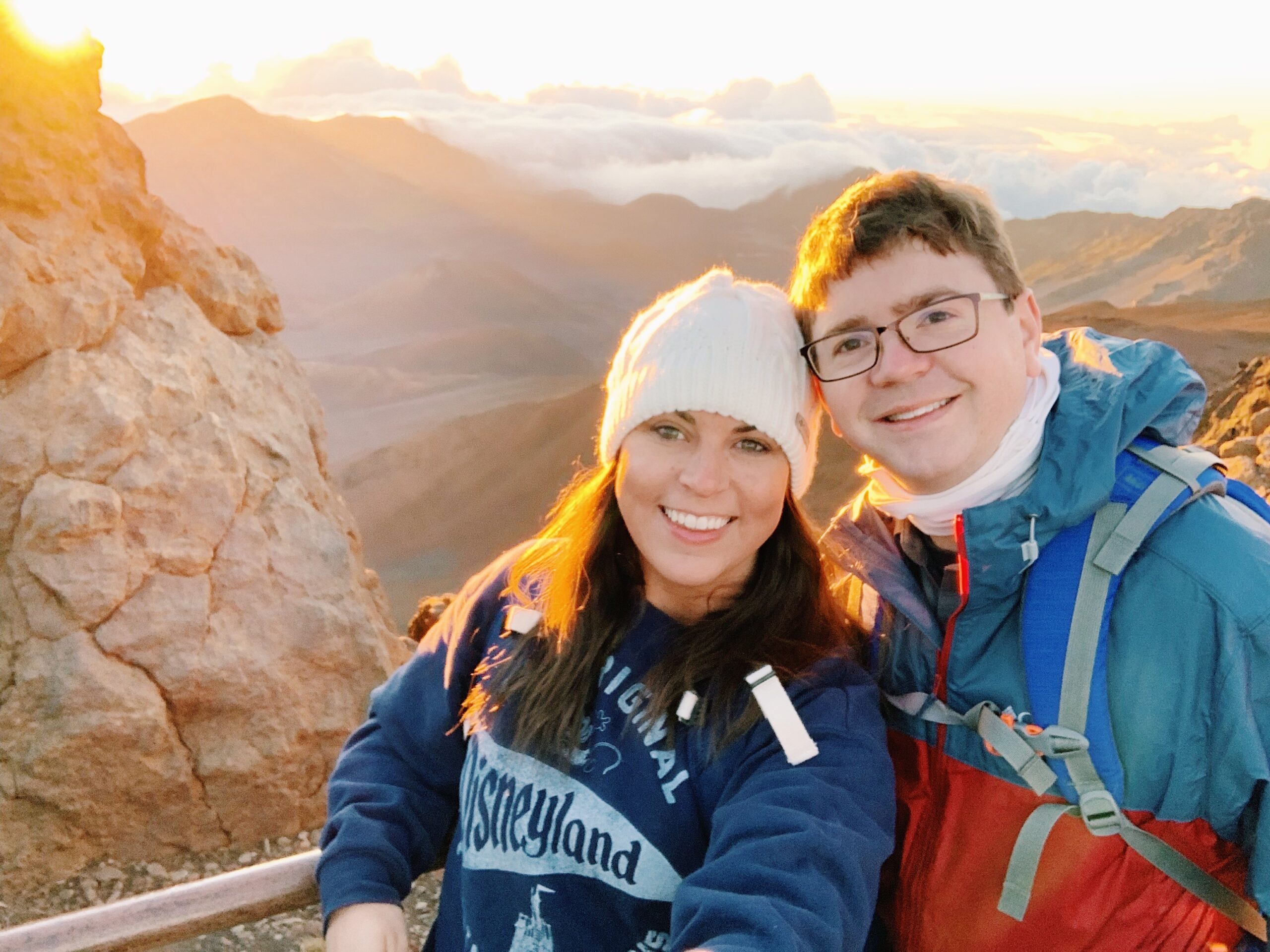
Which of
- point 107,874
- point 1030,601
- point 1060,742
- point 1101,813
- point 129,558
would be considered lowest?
point 107,874

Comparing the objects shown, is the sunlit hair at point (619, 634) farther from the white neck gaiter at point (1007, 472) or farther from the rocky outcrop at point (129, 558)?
the rocky outcrop at point (129, 558)

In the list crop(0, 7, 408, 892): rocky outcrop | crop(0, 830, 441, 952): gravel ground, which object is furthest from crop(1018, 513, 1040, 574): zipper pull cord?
crop(0, 7, 408, 892): rocky outcrop

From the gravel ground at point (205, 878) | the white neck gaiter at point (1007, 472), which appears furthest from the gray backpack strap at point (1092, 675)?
the gravel ground at point (205, 878)

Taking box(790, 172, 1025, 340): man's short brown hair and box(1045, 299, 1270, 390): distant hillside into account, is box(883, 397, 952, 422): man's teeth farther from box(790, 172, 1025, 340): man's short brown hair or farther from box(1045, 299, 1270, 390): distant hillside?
box(1045, 299, 1270, 390): distant hillside

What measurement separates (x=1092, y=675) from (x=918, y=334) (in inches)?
26.0

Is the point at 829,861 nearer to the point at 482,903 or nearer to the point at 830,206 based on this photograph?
the point at 482,903

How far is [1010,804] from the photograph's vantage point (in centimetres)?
162

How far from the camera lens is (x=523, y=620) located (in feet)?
6.32

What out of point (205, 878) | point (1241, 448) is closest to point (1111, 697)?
point (205, 878)

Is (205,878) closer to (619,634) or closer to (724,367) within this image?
(619,634)

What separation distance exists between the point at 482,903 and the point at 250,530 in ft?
11.3

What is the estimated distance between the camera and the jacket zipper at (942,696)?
66.2 inches

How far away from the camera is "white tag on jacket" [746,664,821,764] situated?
153cm

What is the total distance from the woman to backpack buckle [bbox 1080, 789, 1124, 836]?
0.97 feet
